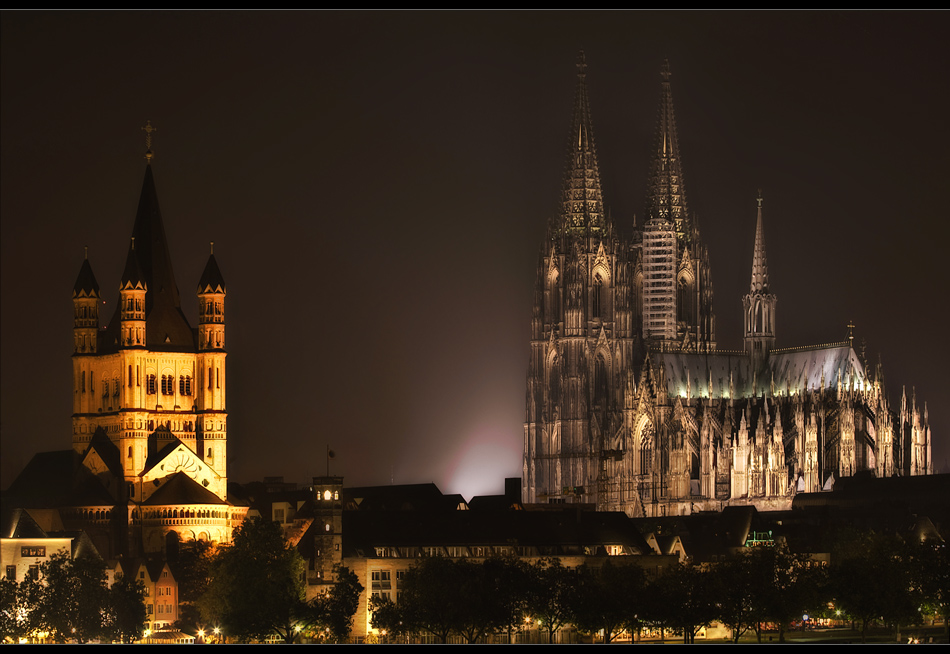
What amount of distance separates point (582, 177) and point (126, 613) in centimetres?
7852

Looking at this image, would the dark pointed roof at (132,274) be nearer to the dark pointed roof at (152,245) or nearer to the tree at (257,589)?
the dark pointed roof at (152,245)

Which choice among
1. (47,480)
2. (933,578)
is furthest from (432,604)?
(47,480)

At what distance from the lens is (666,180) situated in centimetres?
17338

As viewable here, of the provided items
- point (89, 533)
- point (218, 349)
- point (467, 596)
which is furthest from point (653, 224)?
point (467, 596)

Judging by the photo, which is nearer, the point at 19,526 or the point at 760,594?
the point at 760,594

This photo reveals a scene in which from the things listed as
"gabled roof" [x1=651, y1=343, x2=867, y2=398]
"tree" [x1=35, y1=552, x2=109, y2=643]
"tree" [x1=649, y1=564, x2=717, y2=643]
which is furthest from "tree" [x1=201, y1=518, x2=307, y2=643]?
"gabled roof" [x1=651, y1=343, x2=867, y2=398]

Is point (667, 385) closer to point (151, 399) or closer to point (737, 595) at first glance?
point (151, 399)

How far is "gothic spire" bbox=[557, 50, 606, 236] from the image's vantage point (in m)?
167

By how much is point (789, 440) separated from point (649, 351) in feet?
56.2

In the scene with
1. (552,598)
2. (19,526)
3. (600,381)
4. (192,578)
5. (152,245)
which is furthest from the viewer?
(600,381)

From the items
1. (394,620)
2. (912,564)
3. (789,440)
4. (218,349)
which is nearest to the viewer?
(394,620)

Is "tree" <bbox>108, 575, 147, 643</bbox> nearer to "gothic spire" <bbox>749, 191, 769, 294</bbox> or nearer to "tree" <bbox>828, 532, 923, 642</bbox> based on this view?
"tree" <bbox>828, 532, 923, 642</bbox>

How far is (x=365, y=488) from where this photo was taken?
138 m
